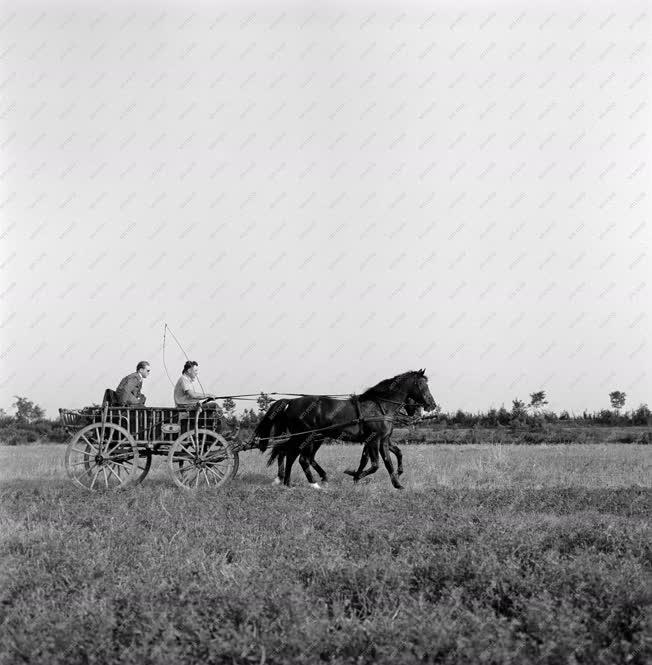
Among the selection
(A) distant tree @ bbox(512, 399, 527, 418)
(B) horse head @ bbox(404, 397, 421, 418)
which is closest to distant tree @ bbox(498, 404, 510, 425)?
(A) distant tree @ bbox(512, 399, 527, 418)

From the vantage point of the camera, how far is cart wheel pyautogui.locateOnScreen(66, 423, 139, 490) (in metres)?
11.9

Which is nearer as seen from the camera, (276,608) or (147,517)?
(276,608)

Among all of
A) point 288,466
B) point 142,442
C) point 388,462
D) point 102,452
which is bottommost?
point 288,466

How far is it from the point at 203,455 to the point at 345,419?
256cm

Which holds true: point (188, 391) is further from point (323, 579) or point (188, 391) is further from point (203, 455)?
point (323, 579)

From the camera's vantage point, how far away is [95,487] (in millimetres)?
12547

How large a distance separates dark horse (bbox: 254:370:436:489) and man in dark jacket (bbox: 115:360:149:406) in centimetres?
214

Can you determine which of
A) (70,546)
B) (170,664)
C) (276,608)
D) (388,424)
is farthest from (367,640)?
(388,424)

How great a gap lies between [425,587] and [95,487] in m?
7.84

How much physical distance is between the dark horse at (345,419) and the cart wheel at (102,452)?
2.34 m

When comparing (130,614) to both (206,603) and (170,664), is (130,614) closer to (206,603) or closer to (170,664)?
(206,603)

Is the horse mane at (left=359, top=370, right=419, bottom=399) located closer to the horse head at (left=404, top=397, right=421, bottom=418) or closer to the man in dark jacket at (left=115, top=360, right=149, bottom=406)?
the horse head at (left=404, top=397, right=421, bottom=418)

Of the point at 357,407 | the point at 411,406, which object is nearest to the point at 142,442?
the point at 357,407

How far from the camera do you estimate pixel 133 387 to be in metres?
12.7
